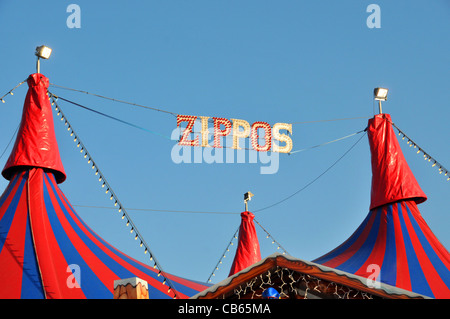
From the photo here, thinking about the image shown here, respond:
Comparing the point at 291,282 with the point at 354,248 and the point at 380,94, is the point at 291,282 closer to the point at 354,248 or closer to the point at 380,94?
the point at 354,248

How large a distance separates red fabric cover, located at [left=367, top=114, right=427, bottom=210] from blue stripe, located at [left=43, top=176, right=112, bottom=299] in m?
5.37

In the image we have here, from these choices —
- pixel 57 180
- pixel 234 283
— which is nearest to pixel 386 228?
pixel 57 180

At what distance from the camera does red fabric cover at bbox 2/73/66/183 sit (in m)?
9.92

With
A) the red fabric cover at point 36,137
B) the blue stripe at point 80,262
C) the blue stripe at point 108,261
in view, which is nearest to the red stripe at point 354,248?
the blue stripe at point 108,261

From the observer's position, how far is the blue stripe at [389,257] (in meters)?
9.96

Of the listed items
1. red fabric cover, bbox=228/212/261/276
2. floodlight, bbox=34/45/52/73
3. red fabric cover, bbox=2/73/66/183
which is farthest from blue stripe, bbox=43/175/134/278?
red fabric cover, bbox=228/212/261/276

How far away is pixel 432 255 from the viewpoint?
10.5 meters

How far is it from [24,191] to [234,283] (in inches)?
201

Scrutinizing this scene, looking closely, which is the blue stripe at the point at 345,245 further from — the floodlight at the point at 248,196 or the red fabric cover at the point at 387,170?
the floodlight at the point at 248,196

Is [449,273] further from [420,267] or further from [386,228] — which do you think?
[386,228]

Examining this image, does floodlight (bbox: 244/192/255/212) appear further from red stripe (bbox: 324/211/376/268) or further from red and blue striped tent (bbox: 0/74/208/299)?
red and blue striped tent (bbox: 0/74/208/299)

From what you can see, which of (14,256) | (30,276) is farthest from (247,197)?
(30,276)

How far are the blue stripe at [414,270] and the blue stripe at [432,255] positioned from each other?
188 mm
